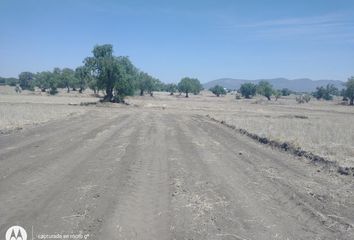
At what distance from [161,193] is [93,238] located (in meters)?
3.59

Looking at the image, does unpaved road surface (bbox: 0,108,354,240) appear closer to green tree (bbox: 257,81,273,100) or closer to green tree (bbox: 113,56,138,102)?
green tree (bbox: 113,56,138,102)

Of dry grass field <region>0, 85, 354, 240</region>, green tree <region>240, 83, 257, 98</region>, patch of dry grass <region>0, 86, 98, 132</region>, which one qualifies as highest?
dry grass field <region>0, 85, 354, 240</region>

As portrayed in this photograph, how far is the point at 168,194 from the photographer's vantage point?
35.4 ft

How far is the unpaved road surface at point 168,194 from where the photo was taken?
8.25 m

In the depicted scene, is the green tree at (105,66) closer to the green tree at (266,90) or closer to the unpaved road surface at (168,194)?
the unpaved road surface at (168,194)

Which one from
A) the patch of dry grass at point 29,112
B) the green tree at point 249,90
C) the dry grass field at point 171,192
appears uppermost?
the dry grass field at point 171,192

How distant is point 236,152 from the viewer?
1914 cm

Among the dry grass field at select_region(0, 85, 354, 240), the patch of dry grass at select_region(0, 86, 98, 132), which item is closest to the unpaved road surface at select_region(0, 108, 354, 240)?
the dry grass field at select_region(0, 85, 354, 240)

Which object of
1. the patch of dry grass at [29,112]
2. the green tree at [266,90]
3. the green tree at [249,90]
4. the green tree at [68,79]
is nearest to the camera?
the patch of dry grass at [29,112]

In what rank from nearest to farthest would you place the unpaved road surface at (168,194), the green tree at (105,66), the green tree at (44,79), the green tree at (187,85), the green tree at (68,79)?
the unpaved road surface at (168,194), the green tree at (105,66), the green tree at (44,79), the green tree at (68,79), the green tree at (187,85)

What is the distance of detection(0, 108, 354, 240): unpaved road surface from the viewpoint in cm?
825

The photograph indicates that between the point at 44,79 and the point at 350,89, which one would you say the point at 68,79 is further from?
the point at 350,89

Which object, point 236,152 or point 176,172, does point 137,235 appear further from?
point 236,152

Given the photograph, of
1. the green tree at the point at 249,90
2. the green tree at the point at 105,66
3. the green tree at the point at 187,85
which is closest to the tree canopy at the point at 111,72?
the green tree at the point at 105,66
